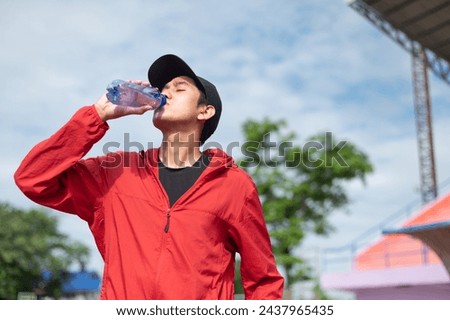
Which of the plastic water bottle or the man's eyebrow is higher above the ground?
the man's eyebrow

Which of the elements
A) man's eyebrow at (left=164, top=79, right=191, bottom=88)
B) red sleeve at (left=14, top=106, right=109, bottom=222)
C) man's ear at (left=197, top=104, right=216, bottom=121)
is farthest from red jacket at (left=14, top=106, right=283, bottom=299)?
man's eyebrow at (left=164, top=79, right=191, bottom=88)

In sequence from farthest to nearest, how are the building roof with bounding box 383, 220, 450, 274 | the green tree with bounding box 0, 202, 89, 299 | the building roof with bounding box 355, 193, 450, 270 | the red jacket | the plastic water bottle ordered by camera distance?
the green tree with bounding box 0, 202, 89, 299, the building roof with bounding box 355, 193, 450, 270, the building roof with bounding box 383, 220, 450, 274, the plastic water bottle, the red jacket

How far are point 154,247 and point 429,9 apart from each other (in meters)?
8.69

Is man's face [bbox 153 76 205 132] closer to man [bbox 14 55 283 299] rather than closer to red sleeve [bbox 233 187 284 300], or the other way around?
man [bbox 14 55 283 299]

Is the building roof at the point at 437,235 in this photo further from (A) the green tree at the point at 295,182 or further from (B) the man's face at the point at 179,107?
(A) the green tree at the point at 295,182

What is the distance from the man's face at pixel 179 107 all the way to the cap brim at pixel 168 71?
29mm

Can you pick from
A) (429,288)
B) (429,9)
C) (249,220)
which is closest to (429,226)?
(429,9)

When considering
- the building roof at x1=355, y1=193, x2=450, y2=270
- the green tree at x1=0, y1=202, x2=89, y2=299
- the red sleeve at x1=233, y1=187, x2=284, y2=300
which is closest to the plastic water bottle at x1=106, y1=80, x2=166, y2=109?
the red sleeve at x1=233, y1=187, x2=284, y2=300

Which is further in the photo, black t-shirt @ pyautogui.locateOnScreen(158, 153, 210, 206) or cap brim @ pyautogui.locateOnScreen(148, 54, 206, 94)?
cap brim @ pyautogui.locateOnScreen(148, 54, 206, 94)

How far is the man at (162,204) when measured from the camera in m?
2.97

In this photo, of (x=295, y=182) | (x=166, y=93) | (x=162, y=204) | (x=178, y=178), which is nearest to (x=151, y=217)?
(x=162, y=204)

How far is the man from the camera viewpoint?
297 centimetres

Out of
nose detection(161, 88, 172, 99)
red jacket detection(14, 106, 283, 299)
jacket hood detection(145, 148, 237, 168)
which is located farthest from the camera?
nose detection(161, 88, 172, 99)
